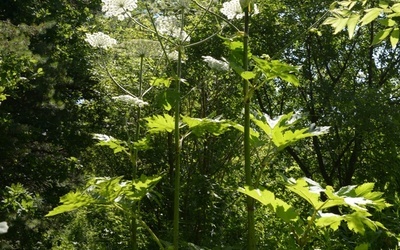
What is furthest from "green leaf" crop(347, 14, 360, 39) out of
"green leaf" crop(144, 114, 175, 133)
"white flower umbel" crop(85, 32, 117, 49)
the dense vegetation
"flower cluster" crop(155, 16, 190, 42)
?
the dense vegetation

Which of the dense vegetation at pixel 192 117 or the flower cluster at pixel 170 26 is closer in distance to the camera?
the flower cluster at pixel 170 26

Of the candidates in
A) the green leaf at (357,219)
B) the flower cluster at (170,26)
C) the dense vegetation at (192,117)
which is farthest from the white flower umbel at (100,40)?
the dense vegetation at (192,117)

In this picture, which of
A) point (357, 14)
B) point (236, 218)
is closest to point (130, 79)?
point (236, 218)

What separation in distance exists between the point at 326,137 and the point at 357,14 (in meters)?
7.05

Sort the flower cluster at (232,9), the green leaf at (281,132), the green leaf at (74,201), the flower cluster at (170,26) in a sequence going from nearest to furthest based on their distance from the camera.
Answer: the green leaf at (281,132) < the green leaf at (74,201) < the flower cluster at (232,9) < the flower cluster at (170,26)

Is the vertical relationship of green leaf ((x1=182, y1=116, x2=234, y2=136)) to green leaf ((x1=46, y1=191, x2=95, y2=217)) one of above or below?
above

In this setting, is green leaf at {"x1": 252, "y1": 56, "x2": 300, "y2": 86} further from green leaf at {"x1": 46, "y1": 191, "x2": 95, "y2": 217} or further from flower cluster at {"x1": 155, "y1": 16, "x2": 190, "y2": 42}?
flower cluster at {"x1": 155, "y1": 16, "x2": 190, "y2": 42}

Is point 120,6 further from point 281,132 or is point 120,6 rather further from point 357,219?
point 357,219

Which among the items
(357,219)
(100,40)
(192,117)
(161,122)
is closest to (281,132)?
(357,219)

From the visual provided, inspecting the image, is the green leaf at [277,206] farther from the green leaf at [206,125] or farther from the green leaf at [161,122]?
the green leaf at [161,122]

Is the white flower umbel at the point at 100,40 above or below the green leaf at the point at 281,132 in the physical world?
above

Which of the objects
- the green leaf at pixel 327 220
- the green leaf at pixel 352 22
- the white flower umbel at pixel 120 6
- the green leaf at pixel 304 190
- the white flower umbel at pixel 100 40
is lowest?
the green leaf at pixel 327 220

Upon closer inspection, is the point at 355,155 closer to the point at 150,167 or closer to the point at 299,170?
the point at 299,170

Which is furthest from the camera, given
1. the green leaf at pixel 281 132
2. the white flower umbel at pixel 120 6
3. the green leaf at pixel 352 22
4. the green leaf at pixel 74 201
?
the white flower umbel at pixel 120 6
